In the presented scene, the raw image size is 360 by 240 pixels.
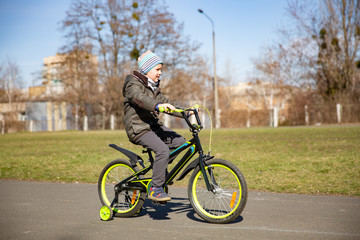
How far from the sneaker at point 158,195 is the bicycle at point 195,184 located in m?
0.12

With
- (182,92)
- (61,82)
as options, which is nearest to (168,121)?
(182,92)

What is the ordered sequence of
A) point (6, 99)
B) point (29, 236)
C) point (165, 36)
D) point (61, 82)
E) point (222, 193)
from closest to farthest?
point (29, 236) < point (222, 193) < point (165, 36) < point (61, 82) < point (6, 99)

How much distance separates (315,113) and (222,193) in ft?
99.5

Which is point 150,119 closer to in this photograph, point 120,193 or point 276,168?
point 120,193

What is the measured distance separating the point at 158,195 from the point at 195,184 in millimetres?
457

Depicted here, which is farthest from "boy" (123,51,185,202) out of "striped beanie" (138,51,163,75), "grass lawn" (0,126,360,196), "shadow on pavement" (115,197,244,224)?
"grass lawn" (0,126,360,196)

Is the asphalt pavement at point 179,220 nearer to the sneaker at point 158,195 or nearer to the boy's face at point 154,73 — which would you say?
the sneaker at point 158,195

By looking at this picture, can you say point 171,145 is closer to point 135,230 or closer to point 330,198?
point 135,230

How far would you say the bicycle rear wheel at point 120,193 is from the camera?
17.5ft

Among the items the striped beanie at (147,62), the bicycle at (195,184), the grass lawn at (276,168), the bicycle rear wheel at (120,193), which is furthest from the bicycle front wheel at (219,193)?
the grass lawn at (276,168)

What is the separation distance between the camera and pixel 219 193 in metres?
4.80

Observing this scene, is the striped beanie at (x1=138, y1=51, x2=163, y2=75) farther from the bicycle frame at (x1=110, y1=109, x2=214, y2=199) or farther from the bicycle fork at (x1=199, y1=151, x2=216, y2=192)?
the bicycle fork at (x1=199, y1=151, x2=216, y2=192)

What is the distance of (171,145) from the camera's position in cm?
513

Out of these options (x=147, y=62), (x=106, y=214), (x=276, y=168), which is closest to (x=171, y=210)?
(x=106, y=214)
